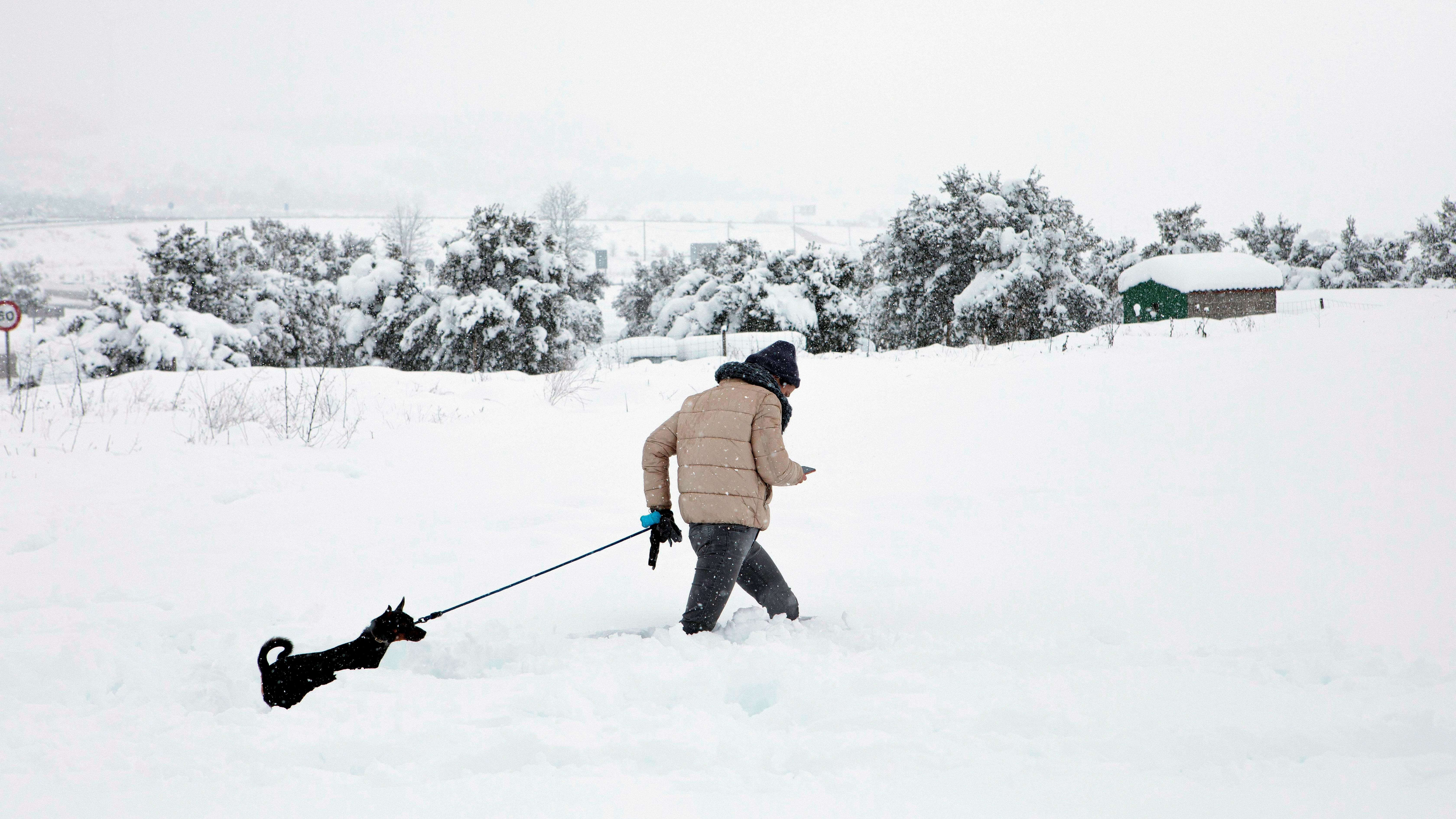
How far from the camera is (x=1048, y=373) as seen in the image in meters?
11.6

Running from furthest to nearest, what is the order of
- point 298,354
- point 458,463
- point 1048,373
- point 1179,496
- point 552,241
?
1. point 298,354
2. point 552,241
3. point 1048,373
4. point 458,463
5. point 1179,496

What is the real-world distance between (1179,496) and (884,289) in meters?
28.5

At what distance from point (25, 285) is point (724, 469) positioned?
77914 mm

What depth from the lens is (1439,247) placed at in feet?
159

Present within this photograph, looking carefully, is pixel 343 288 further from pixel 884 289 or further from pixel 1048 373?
pixel 1048 373

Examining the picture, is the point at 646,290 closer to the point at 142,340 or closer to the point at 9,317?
the point at 142,340

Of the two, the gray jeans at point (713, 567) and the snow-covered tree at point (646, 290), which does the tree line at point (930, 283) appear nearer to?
the snow-covered tree at point (646, 290)

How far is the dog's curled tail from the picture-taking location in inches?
122

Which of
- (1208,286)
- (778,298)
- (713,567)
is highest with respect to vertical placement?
(1208,286)

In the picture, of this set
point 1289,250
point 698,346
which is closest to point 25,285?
point 698,346

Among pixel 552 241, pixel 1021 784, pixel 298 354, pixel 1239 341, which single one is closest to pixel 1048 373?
pixel 1239 341

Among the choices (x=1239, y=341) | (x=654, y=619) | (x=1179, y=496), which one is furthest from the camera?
(x=1239, y=341)

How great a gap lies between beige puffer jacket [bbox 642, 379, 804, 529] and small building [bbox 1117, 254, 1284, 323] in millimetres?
36219

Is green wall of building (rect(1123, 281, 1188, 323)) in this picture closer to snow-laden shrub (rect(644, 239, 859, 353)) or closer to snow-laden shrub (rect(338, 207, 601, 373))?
snow-laden shrub (rect(644, 239, 859, 353))
